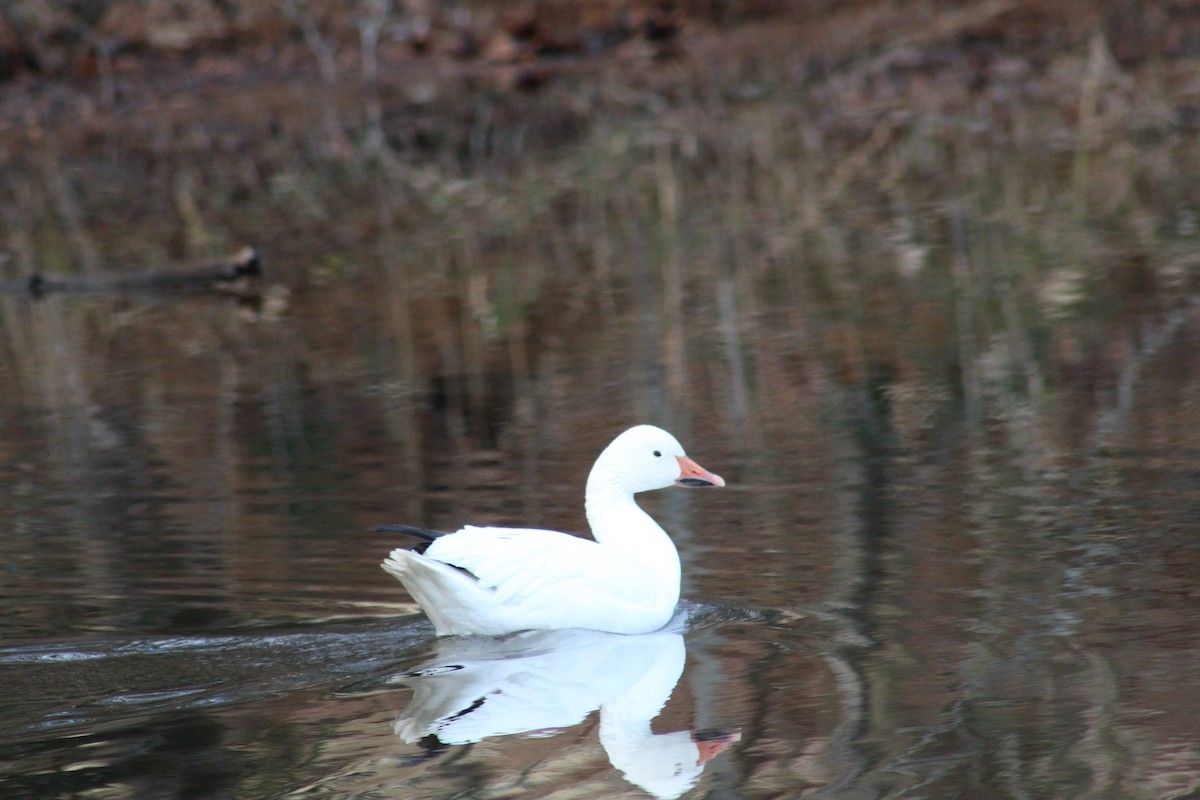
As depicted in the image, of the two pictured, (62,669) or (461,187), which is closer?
(62,669)

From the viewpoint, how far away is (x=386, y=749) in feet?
17.9

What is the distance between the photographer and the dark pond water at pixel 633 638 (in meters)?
5.33

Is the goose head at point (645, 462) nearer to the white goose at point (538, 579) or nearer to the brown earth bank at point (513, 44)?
the white goose at point (538, 579)

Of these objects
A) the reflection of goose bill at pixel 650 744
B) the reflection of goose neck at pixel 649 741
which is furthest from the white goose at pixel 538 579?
the reflection of goose bill at pixel 650 744

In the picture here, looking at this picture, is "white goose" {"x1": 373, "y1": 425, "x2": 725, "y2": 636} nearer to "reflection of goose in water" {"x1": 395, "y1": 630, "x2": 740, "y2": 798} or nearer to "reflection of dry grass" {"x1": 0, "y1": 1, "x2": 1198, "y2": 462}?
"reflection of goose in water" {"x1": 395, "y1": 630, "x2": 740, "y2": 798}

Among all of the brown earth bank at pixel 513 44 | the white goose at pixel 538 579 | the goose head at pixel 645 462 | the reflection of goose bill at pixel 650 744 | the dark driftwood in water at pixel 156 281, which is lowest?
the reflection of goose bill at pixel 650 744

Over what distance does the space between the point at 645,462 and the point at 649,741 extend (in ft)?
5.97

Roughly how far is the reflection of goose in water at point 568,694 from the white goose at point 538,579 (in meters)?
0.08

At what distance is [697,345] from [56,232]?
1017cm

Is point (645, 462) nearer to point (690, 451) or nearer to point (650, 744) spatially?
point (650, 744)

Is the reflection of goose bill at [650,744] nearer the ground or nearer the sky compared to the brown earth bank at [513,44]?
nearer the ground

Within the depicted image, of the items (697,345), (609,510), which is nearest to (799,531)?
(609,510)

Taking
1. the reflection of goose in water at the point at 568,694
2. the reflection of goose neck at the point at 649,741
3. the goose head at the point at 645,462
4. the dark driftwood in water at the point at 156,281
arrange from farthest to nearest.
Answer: the dark driftwood in water at the point at 156,281 → the goose head at the point at 645,462 → the reflection of goose in water at the point at 568,694 → the reflection of goose neck at the point at 649,741

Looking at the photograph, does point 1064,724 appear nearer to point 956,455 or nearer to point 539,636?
point 539,636
